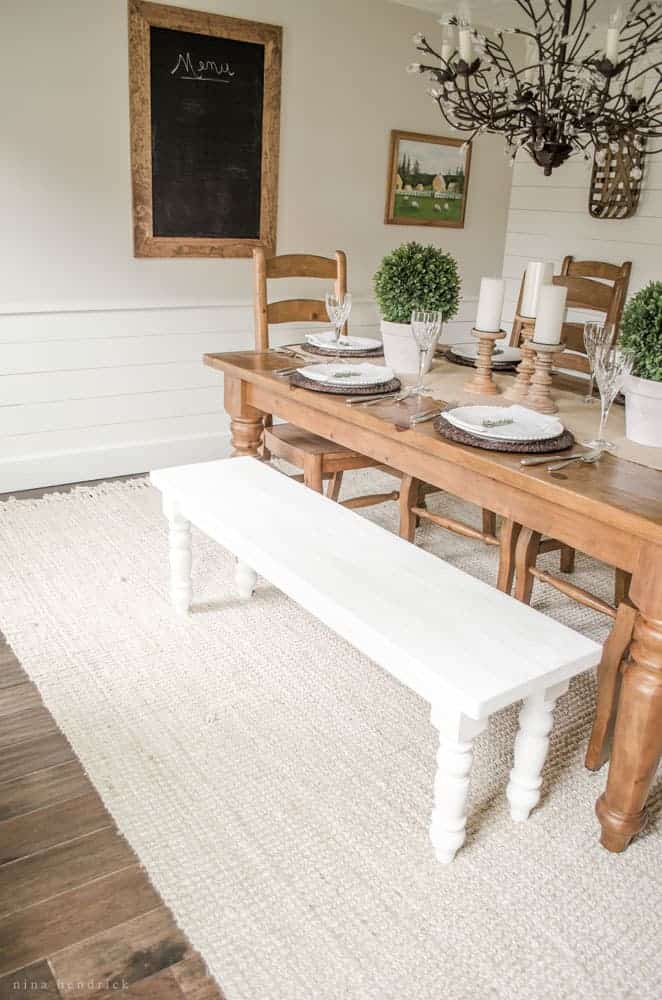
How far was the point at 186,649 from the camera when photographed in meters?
2.28

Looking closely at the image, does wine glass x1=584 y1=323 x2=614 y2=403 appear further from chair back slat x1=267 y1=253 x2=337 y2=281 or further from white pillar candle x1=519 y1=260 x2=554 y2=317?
chair back slat x1=267 y1=253 x2=337 y2=281

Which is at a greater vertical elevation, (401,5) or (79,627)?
(401,5)

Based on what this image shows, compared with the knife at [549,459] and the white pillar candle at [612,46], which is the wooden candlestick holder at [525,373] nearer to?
the knife at [549,459]

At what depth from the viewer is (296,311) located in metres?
3.04

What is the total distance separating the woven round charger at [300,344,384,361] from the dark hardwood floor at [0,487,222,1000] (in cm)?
145

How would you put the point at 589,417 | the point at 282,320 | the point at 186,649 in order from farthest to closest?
the point at 282,320
the point at 186,649
the point at 589,417

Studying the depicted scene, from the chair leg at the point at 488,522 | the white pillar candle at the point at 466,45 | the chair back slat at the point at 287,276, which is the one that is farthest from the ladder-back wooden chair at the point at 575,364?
the white pillar candle at the point at 466,45

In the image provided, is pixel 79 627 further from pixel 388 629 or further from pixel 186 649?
pixel 388 629

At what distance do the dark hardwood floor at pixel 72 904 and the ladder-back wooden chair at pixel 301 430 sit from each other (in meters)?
1.20

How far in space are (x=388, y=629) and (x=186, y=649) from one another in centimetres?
92

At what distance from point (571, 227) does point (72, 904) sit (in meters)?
3.84

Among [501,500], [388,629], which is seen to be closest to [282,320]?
[501,500]

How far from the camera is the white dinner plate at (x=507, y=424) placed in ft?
5.69

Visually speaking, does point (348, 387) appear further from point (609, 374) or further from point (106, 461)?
point (106, 461)
